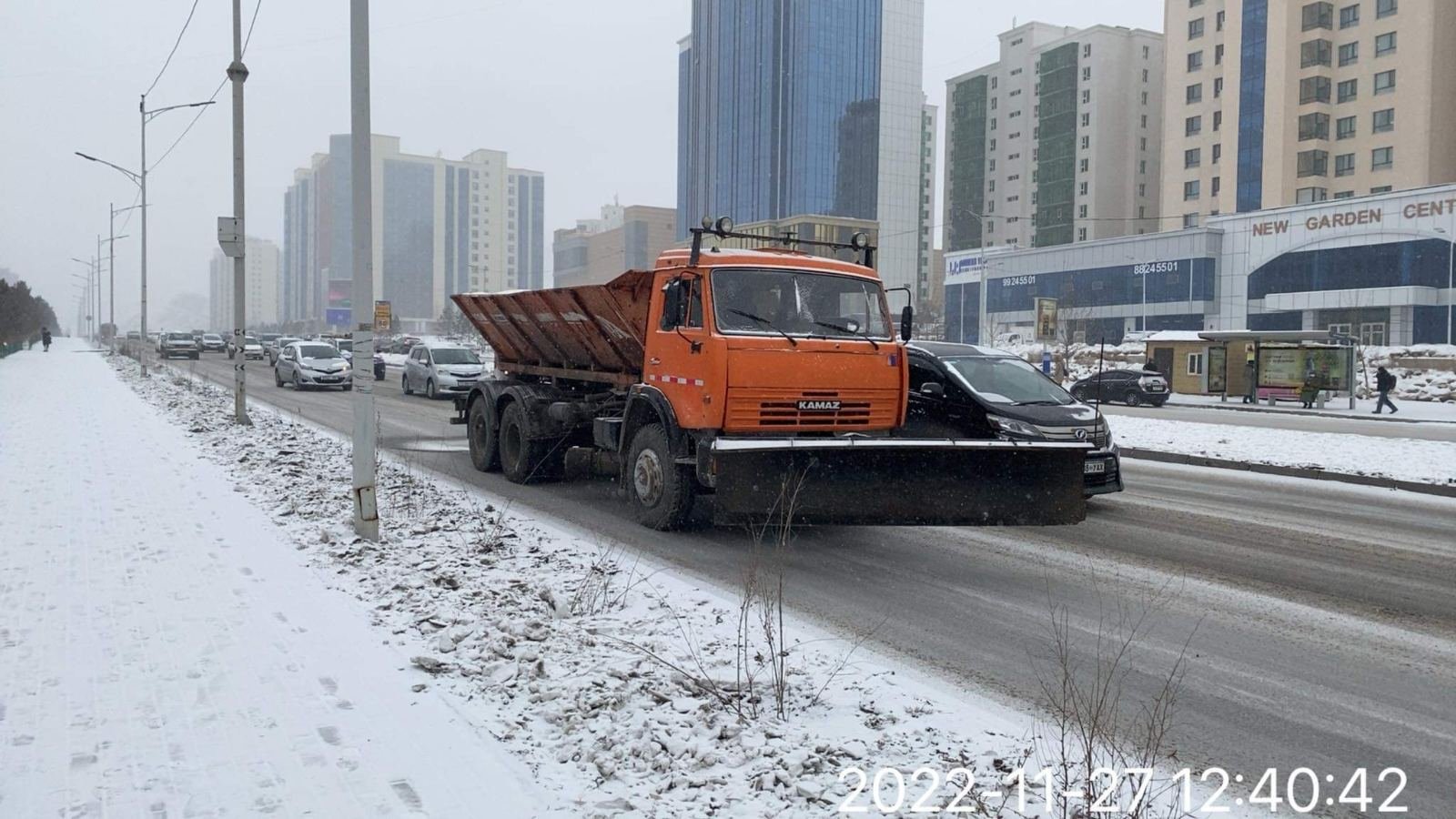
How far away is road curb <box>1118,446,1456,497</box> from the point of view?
13.7 meters

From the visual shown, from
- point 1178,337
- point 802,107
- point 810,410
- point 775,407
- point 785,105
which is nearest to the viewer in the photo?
point 775,407

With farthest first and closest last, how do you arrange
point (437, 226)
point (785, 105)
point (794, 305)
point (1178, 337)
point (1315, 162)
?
point (437, 226), point (785, 105), point (1315, 162), point (1178, 337), point (794, 305)

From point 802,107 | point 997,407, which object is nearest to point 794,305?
point 997,407

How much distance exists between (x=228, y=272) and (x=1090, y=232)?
132m

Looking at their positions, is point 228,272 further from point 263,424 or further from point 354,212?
point 354,212

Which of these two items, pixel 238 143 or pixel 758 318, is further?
pixel 238 143

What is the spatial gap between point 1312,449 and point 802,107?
88647 millimetres

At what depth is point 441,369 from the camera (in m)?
29.7

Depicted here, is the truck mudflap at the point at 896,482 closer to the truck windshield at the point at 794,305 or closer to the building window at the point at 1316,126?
the truck windshield at the point at 794,305

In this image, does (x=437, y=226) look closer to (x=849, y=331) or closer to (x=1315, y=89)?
(x=1315, y=89)

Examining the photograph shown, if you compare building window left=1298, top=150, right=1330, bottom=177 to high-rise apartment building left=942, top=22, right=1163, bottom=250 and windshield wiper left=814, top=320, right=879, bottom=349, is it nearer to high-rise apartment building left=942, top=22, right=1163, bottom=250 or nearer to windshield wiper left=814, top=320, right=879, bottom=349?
high-rise apartment building left=942, top=22, right=1163, bottom=250

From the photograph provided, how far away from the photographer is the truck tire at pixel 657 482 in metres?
9.48

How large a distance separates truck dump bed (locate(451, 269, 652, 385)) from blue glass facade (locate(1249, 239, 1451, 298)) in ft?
203

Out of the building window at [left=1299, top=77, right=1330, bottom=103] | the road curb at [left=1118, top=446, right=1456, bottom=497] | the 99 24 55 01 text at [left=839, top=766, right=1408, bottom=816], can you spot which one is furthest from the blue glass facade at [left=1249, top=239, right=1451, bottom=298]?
the 99 24 55 01 text at [left=839, top=766, right=1408, bottom=816]
